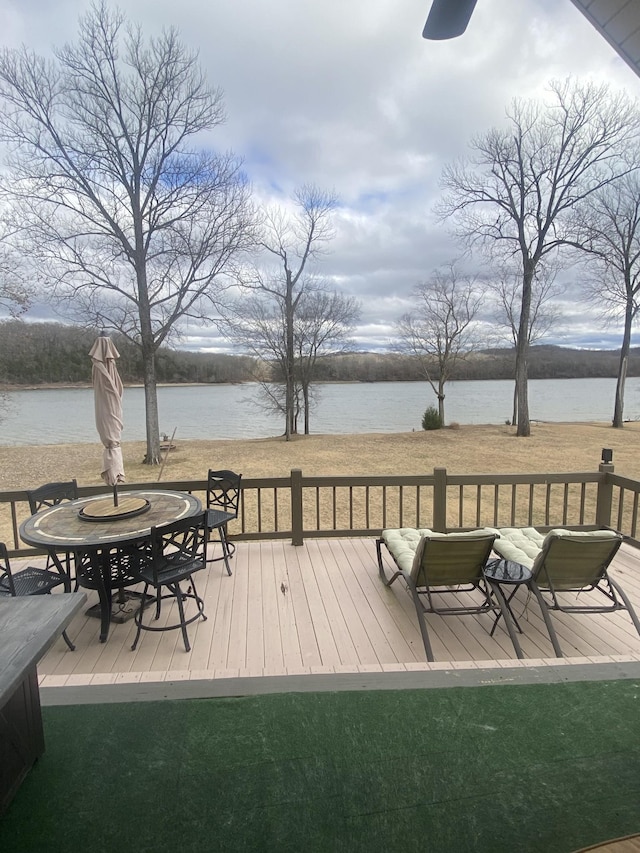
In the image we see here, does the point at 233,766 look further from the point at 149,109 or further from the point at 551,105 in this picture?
the point at 551,105

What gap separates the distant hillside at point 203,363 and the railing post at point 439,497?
370 centimetres

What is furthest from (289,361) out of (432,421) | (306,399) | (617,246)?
(617,246)

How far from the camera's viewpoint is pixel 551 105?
47.1ft

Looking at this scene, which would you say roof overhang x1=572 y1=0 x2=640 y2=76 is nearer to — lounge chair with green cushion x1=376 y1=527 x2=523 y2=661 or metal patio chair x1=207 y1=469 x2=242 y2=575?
lounge chair with green cushion x1=376 y1=527 x2=523 y2=661

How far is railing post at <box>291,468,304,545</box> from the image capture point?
4.72 metres

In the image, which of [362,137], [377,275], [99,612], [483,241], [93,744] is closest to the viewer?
[93,744]

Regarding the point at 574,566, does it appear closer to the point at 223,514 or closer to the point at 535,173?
the point at 223,514

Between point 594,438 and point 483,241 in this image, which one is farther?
point 483,241

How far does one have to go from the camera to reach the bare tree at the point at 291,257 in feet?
57.9

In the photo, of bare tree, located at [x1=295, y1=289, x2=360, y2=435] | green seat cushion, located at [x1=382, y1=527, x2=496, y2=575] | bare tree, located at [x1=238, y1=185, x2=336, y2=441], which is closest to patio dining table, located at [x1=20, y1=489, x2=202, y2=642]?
green seat cushion, located at [x1=382, y1=527, x2=496, y2=575]

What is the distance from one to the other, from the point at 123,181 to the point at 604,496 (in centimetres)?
1335

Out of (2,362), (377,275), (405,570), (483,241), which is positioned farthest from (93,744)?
(377,275)

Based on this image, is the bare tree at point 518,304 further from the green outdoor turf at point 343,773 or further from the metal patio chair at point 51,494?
the green outdoor turf at point 343,773

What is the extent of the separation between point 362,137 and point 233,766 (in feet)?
37.0
